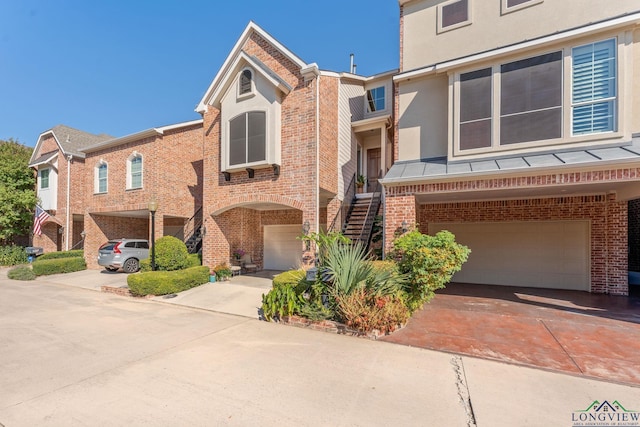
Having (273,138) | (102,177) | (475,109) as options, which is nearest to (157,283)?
(273,138)

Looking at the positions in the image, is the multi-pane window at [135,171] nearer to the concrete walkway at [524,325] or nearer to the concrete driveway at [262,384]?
the concrete walkway at [524,325]

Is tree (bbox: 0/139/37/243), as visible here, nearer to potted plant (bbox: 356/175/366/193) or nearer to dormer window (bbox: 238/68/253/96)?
dormer window (bbox: 238/68/253/96)

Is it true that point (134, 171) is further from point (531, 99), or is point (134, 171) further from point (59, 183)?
point (531, 99)

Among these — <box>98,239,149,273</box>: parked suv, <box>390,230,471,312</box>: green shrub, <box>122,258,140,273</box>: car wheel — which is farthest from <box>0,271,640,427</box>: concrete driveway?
<box>122,258,140,273</box>: car wheel

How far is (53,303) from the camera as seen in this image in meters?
8.42

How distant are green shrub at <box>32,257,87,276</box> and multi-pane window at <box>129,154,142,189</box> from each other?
4.84m

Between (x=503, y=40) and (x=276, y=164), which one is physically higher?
(x=503, y=40)

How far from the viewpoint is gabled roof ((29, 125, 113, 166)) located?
17.4m

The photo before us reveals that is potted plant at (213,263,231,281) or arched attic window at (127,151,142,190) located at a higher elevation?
arched attic window at (127,151,142,190)

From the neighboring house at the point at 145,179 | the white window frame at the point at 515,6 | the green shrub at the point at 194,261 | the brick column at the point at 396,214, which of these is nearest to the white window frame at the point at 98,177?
the neighboring house at the point at 145,179

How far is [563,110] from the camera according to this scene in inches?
278

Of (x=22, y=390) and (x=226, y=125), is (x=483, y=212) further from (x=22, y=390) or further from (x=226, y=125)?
(x=22, y=390)

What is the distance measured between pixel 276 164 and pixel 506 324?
8.03 metres

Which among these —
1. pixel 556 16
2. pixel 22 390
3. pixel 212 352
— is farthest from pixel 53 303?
pixel 556 16
